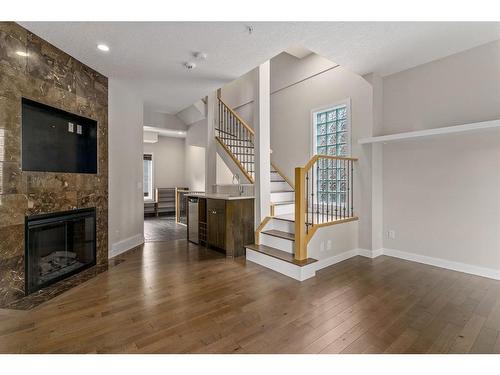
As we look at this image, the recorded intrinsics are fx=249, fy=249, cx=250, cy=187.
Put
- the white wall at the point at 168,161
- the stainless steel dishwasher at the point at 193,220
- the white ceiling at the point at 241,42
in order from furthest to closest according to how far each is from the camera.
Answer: the white wall at the point at 168,161, the stainless steel dishwasher at the point at 193,220, the white ceiling at the point at 241,42

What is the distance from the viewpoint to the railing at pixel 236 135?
5.70 metres

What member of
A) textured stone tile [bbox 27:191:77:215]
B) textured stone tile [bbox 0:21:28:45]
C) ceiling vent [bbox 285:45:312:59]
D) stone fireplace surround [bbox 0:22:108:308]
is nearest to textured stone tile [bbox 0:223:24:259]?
stone fireplace surround [bbox 0:22:108:308]

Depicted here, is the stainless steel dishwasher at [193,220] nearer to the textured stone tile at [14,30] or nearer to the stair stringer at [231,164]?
the stair stringer at [231,164]

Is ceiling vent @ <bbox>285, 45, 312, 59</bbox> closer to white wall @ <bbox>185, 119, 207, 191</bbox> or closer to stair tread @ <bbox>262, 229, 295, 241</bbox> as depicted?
white wall @ <bbox>185, 119, 207, 191</bbox>

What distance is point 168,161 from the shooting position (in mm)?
9570

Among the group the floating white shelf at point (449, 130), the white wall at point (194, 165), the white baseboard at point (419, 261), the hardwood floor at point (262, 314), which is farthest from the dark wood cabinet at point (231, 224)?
the white wall at point (194, 165)

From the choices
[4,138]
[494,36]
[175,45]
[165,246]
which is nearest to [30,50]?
[4,138]

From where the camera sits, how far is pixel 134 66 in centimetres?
356

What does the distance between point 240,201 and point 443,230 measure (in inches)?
117

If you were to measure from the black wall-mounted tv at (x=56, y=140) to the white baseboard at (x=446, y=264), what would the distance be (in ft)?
16.0

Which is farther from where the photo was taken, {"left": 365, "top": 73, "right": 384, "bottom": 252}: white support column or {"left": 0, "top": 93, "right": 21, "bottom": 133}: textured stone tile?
{"left": 365, "top": 73, "right": 384, "bottom": 252}: white support column

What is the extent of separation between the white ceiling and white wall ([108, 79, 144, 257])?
656 millimetres

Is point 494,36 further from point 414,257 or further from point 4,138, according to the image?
point 4,138

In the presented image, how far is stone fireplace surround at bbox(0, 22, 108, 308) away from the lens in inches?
98.0
